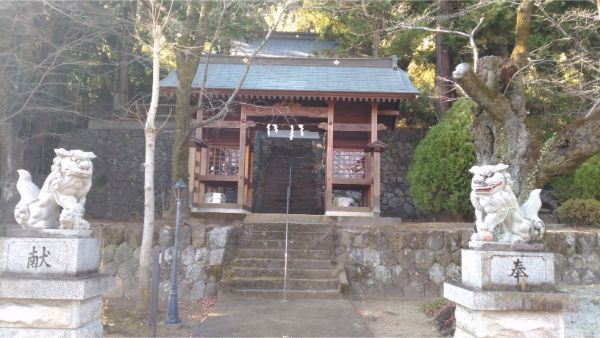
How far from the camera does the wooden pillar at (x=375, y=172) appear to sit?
37.8 ft

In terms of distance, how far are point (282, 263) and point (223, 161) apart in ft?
15.6

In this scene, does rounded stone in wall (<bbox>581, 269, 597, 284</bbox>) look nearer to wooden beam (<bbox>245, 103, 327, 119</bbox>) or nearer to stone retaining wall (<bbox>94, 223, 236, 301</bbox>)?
wooden beam (<bbox>245, 103, 327, 119</bbox>)

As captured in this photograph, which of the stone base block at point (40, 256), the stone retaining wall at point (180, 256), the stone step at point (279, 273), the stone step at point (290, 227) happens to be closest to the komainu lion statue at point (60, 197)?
the stone base block at point (40, 256)

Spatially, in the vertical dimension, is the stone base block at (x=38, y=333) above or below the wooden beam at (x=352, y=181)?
below

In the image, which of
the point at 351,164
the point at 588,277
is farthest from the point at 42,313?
the point at 588,277

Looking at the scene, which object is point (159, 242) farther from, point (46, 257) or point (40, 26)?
point (40, 26)

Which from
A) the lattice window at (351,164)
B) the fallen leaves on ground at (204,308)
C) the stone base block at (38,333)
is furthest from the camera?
the lattice window at (351,164)

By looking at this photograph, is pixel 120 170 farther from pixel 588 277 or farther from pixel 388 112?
pixel 588 277

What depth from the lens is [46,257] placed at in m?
4.50

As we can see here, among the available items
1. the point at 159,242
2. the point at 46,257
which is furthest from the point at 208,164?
the point at 46,257

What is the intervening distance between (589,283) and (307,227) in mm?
6184

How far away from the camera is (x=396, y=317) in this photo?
7848 millimetres

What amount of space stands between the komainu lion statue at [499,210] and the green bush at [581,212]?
7.38 meters

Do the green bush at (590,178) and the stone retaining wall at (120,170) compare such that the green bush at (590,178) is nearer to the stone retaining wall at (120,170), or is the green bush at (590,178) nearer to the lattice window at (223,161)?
the lattice window at (223,161)
